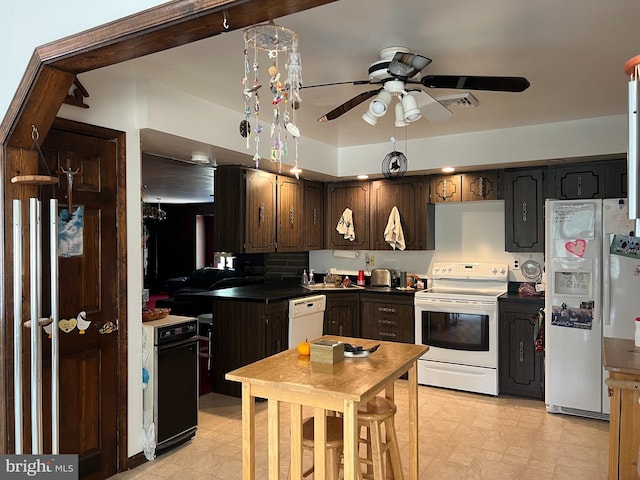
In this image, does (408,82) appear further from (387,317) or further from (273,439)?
(387,317)

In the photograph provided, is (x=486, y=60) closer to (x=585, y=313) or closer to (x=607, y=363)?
(x=607, y=363)

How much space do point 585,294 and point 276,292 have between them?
8.93 ft

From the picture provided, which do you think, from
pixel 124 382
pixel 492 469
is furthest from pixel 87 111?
pixel 492 469

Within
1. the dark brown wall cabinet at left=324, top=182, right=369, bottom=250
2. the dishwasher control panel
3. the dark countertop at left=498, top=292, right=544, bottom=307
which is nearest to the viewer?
the dishwasher control panel

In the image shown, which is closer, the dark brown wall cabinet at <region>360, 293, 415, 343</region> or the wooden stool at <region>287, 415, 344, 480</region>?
the wooden stool at <region>287, 415, 344, 480</region>

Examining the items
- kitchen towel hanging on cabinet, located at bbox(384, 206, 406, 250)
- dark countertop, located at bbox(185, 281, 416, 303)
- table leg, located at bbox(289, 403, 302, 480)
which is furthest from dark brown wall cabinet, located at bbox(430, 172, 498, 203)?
table leg, located at bbox(289, 403, 302, 480)

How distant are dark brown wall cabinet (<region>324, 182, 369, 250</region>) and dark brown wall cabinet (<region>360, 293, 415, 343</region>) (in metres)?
0.69

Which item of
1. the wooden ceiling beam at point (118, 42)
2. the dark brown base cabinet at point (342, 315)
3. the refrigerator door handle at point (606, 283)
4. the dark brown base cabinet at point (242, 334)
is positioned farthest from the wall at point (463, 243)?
the wooden ceiling beam at point (118, 42)

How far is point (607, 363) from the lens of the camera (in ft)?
7.93

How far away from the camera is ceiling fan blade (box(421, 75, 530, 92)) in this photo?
7.51ft

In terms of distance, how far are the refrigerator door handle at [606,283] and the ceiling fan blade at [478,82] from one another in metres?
2.19

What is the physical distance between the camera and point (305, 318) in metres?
4.71

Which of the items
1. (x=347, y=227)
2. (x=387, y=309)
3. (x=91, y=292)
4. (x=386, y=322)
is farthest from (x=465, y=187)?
(x=91, y=292)

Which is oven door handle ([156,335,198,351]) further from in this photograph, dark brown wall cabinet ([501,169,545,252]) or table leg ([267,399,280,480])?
dark brown wall cabinet ([501,169,545,252])
